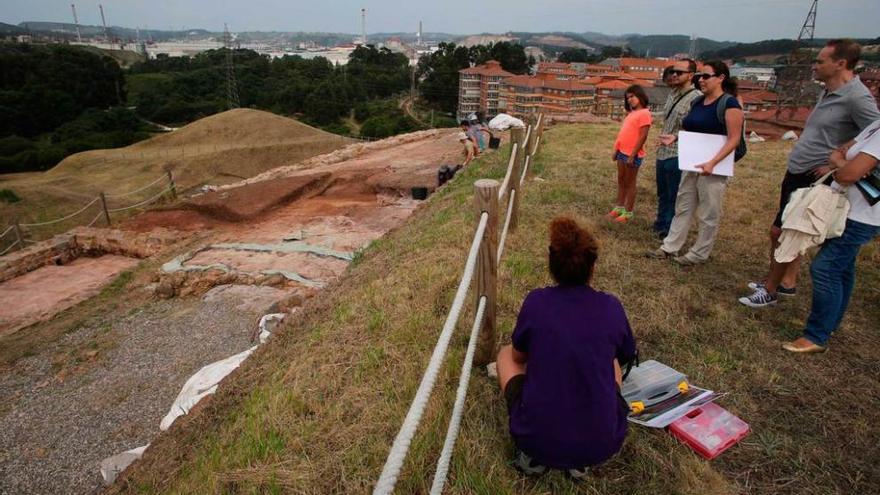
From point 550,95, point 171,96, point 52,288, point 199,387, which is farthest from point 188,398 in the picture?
point 171,96

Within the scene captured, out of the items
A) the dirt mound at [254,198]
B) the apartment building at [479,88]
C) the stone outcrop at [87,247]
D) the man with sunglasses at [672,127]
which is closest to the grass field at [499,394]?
the man with sunglasses at [672,127]

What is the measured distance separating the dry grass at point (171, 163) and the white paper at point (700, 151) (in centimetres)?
1921

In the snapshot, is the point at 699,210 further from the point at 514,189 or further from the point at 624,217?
the point at 514,189

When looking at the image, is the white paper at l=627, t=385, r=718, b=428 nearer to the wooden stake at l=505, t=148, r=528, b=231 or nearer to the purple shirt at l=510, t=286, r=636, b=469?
the purple shirt at l=510, t=286, r=636, b=469

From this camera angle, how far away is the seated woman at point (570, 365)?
5.80ft

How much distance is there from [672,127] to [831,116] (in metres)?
1.56

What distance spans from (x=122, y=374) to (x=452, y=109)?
175 ft

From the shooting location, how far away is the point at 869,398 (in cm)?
266

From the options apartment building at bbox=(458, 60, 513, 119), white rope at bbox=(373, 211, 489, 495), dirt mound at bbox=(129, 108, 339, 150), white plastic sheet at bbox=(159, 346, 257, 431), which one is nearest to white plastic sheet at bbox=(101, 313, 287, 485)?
white plastic sheet at bbox=(159, 346, 257, 431)

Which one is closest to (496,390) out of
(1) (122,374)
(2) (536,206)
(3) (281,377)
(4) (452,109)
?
(3) (281,377)

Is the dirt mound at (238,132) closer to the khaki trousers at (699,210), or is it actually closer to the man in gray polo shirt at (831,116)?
the khaki trousers at (699,210)

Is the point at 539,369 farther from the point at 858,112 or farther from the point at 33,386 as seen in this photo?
the point at 33,386

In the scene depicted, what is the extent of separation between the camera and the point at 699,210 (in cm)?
411

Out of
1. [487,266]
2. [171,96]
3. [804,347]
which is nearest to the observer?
[487,266]
